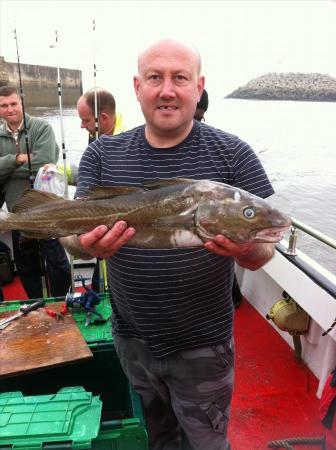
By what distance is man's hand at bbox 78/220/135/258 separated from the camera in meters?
2.16

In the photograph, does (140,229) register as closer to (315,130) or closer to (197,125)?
(197,125)

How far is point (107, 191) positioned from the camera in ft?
7.65

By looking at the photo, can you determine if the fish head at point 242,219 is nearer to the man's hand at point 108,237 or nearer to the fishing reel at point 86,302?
the man's hand at point 108,237

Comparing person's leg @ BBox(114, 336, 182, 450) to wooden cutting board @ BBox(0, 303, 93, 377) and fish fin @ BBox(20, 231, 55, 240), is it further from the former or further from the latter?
fish fin @ BBox(20, 231, 55, 240)

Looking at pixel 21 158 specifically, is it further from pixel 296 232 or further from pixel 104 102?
pixel 296 232

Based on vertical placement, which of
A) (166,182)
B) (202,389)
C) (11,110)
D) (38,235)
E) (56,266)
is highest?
(11,110)

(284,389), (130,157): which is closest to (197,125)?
(130,157)

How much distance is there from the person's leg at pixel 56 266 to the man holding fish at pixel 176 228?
3.22 m

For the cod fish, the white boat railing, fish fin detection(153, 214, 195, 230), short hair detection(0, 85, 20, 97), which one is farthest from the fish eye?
short hair detection(0, 85, 20, 97)

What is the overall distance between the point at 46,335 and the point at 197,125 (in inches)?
85.8

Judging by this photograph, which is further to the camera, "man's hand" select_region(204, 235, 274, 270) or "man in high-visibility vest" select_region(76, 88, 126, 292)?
"man in high-visibility vest" select_region(76, 88, 126, 292)

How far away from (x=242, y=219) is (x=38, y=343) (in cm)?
212

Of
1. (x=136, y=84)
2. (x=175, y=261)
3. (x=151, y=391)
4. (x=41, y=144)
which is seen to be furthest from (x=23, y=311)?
(x=41, y=144)

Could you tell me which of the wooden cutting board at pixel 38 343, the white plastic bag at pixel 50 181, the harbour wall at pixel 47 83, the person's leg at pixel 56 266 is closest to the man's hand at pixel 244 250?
the wooden cutting board at pixel 38 343
